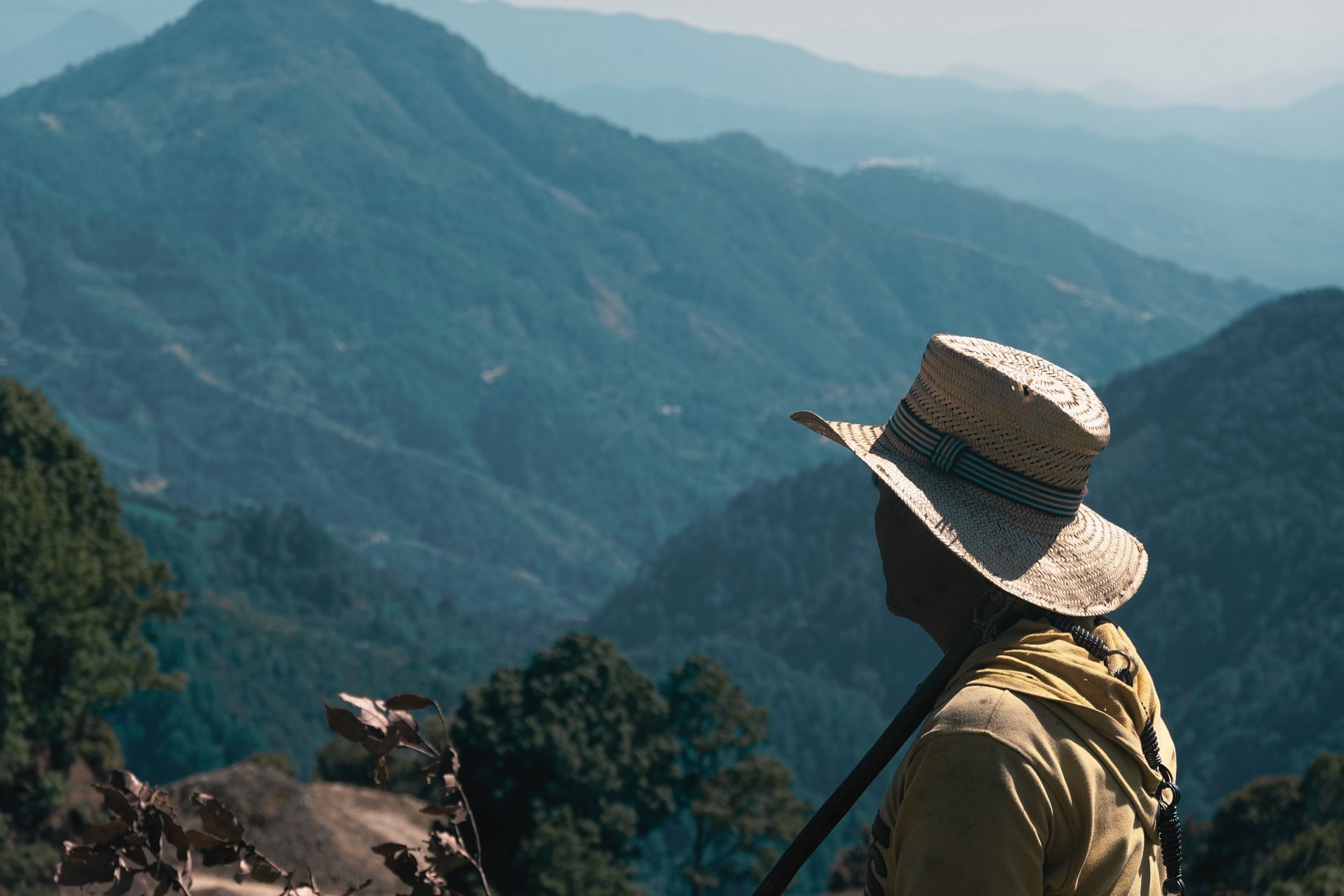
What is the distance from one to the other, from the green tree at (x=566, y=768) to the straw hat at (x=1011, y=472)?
21.2 meters

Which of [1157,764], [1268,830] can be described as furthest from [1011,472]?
[1268,830]

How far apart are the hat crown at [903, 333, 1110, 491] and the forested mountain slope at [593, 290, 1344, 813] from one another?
64.2 meters

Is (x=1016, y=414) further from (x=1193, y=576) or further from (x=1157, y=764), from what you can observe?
(x=1193, y=576)

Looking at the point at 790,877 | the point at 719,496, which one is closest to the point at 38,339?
the point at 719,496

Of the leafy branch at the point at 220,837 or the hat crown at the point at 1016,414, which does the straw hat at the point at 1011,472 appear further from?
the leafy branch at the point at 220,837

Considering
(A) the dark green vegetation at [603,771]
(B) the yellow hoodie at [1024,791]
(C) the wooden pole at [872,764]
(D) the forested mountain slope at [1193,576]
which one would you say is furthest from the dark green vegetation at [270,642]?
(B) the yellow hoodie at [1024,791]

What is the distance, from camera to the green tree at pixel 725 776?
2761 cm

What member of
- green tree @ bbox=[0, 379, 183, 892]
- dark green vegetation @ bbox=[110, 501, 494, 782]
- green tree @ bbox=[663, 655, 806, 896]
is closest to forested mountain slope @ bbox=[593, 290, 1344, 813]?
dark green vegetation @ bbox=[110, 501, 494, 782]

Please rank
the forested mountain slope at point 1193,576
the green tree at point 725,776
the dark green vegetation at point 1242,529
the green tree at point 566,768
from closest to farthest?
the green tree at point 566,768
the green tree at point 725,776
the dark green vegetation at point 1242,529
the forested mountain slope at point 1193,576

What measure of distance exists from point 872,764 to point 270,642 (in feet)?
240

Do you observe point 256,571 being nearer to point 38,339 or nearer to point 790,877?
point 790,877

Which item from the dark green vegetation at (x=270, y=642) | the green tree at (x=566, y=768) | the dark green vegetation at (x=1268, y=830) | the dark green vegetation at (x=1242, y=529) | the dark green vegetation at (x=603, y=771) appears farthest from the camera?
the dark green vegetation at (x=1242, y=529)

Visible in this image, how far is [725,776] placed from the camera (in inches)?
1105

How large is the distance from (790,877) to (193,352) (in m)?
205
